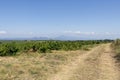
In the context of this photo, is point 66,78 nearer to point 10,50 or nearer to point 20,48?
point 10,50

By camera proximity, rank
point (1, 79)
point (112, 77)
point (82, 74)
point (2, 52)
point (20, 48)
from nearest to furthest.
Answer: point (1, 79) → point (112, 77) → point (82, 74) → point (2, 52) → point (20, 48)

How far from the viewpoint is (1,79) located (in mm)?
12562

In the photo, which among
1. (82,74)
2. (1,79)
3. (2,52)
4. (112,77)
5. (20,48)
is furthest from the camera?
(20,48)

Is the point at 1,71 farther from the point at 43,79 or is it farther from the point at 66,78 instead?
the point at 66,78

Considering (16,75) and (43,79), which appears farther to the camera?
(16,75)

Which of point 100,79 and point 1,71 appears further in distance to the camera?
point 1,71

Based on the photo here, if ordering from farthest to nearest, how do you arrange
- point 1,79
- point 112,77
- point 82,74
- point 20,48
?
point 20,48, point 82,74, point 112,77, point 1,79

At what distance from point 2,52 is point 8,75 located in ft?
56.4

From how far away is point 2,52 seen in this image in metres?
30.3

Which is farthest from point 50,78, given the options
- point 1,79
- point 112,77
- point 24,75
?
point 112,77

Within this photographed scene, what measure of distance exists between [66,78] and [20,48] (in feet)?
77.9

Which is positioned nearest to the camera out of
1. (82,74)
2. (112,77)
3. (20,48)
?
(112,77)

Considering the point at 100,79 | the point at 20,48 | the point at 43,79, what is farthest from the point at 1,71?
the point at 20,48

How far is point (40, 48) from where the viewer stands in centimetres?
3631
